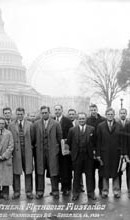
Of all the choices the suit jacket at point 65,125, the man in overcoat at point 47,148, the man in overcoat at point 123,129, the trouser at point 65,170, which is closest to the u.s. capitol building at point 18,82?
the suit jacket at point 65,125

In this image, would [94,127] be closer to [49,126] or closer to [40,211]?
[49,126]

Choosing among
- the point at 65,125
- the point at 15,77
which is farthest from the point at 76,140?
the point at 15,77

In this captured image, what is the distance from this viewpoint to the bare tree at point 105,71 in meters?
42.2

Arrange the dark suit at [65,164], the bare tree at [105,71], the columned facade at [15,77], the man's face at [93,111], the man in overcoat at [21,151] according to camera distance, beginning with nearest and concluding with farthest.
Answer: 1. the man in overcoat at [21,151]
2. the dark suit at [65,164]
3. the man's face at [93,111]
4. the bare tree at [105,71]
5. the columned facade at [15,77]

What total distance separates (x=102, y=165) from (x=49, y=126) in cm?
125

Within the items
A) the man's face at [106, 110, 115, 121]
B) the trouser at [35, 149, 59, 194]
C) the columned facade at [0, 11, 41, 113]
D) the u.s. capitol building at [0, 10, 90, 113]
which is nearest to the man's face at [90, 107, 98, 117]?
the man's face at [106, 110, 115, 121]

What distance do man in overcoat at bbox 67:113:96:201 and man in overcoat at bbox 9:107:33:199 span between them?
823mm

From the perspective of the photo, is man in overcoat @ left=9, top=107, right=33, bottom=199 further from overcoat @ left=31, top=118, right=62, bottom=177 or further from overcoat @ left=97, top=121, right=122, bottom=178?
overcoat @ left=97, top=121, right=122, bottom=178

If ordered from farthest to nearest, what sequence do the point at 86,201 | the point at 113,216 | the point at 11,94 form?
the point at 11,94, the point at 86,201, the point at 113,216

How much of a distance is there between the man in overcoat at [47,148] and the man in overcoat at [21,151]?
0.53 ft

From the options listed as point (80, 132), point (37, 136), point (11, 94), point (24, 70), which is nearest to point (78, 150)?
point (80, 132)

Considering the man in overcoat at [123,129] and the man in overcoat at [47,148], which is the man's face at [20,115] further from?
the man in overcoat at [123,129]

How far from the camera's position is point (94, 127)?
26.9 feet

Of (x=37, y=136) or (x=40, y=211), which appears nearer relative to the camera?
(x=40, y=211)
